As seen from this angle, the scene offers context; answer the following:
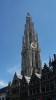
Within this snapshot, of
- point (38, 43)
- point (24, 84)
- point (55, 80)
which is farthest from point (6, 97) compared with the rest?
point (38, 43)

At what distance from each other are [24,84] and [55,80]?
625 inches

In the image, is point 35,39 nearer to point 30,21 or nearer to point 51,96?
point 30,21

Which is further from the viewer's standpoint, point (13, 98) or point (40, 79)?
point (13, 98)

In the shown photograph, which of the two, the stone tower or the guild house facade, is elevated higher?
the stone tower

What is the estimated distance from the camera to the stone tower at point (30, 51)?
488 feet

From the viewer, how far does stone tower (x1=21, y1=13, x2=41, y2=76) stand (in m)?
149

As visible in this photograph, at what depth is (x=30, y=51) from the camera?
517 feet

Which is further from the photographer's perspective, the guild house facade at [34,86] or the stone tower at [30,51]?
the stone tower at [30,51]

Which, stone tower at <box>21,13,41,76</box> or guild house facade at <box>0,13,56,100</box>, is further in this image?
stone tower at <box>21,13,41,76</box>

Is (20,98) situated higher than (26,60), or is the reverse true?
(26,60)

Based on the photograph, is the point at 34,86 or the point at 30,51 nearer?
the point at 34,86

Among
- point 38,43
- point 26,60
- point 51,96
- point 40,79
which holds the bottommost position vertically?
point 51,96

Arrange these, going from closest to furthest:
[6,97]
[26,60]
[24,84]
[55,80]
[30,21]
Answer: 1. [55,80]
2. [24,84]
3. [6,97]
4. [26,60]
5. [30,21]

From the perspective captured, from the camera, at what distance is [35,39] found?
542 feet
